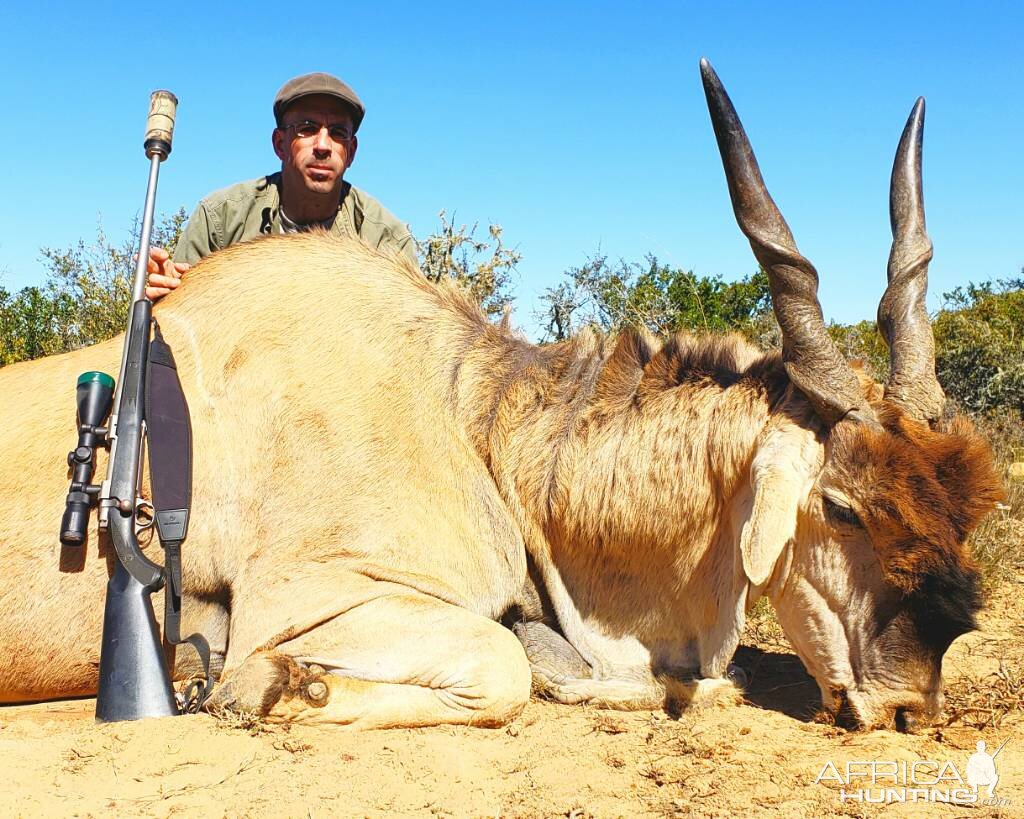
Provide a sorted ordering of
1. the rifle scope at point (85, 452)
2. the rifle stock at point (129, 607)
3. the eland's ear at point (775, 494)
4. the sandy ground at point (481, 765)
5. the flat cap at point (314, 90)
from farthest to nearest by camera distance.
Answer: the flat cap at point (314, 90), the rifle scope at point (85, 452), the eland's ear at point (775, 494), the rifle stock at point (129, 607), the sandy ground at point (481, 765)

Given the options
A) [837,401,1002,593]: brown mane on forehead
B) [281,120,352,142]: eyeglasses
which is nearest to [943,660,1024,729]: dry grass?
[837,401,1002,593]: brown mane on forehead

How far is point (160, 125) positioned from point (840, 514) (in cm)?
324

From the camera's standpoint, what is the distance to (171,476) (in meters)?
3.49

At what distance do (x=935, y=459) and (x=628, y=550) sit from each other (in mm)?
1155

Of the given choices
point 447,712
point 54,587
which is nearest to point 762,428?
point 447,712

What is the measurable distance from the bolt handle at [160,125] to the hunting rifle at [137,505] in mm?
679

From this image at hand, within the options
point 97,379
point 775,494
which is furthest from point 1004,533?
point 97,379

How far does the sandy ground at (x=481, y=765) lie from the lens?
2.66 m

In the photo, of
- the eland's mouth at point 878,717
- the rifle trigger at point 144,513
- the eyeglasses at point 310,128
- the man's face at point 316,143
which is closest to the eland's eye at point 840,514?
the eland's mouth at point 878,717

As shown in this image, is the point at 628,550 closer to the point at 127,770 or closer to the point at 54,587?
the point at 127,770

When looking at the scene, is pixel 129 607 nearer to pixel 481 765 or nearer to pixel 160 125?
pixel 481 765

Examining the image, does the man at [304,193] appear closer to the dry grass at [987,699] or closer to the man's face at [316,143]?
the man's face at [316,143]

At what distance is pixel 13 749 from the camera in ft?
9.96

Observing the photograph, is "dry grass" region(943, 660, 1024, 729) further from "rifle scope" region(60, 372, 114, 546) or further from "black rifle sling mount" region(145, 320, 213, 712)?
"rifle scope" region(60, 372, 114, 546)
